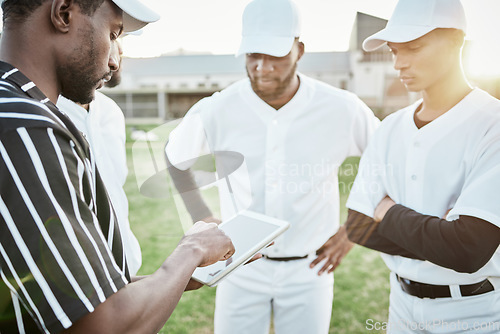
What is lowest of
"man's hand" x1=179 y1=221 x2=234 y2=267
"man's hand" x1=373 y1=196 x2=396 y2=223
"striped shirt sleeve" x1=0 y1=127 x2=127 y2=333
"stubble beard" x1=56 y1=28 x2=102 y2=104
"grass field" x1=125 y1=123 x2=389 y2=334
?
"grass field" x1=125 y1=123 x2=389 y2=334

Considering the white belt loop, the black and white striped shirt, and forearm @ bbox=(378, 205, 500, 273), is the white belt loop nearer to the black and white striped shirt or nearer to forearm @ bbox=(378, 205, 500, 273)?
forearm @ bbox=(378, 205, 500, 273)

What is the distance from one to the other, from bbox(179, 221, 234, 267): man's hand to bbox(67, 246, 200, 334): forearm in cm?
9

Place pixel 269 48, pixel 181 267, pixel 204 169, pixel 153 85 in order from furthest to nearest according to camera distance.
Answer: pixel 153 85
pixel 204 169
pixel 269 48
pixel 181 267

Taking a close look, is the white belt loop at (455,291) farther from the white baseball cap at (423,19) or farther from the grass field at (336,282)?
the grass field at (336,282)

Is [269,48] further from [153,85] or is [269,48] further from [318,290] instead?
[153,85]

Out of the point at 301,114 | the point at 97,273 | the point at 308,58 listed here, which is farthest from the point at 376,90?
the point at 97,273

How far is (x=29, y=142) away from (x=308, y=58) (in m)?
3.31

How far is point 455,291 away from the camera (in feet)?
5.38

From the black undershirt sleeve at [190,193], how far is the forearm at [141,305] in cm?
147

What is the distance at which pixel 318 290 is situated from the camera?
7.52ft

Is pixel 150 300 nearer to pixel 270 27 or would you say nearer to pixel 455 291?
pixel 455 291

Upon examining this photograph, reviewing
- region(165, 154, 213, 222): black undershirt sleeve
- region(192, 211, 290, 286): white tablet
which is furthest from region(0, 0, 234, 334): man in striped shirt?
region(165, 154, 213, 222): black undershirt sleeve

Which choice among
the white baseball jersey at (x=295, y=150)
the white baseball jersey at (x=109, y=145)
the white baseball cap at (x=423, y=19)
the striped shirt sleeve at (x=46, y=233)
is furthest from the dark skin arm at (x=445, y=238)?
the white baseball jersey at (x=109, y=145)

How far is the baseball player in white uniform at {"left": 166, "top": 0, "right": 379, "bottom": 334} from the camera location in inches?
89.8
